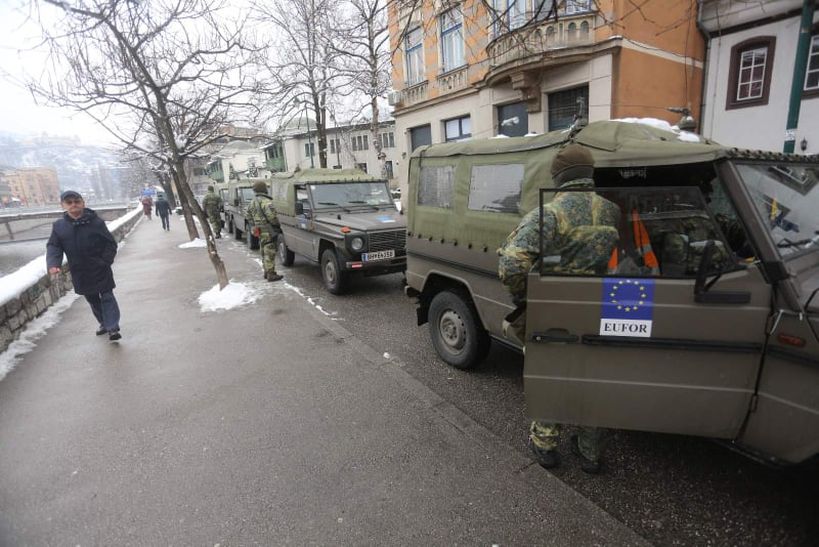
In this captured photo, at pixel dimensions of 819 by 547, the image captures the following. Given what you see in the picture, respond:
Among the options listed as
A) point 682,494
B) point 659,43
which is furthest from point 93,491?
point 659,43

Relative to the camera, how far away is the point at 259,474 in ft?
9.12

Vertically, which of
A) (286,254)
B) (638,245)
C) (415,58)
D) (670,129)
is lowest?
(286,254)

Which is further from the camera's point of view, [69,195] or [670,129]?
[69,195]

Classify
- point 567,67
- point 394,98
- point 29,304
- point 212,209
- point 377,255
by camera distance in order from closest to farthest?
point 29,304 < point 377,255 < point 567,67 < point 212,209 < point 394,98

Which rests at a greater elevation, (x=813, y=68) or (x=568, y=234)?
(x=813, y=68)

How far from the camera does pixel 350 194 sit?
27.5 feet

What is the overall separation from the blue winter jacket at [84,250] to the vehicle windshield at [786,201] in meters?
6.23

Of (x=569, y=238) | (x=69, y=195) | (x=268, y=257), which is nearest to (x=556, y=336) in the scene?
(x=569, y=238)

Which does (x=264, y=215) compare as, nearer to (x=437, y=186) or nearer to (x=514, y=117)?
(x=437, y=186)

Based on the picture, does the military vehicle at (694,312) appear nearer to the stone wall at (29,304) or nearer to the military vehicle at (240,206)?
the stone wall at (29,304)

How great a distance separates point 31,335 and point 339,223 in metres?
4.49

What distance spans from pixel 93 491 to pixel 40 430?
1.27 metres

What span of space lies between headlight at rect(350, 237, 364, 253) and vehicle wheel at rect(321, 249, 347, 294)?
1.53 feet

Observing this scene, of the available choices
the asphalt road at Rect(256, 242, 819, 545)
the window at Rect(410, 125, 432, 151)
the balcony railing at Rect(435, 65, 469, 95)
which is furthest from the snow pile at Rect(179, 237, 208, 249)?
the asphalt road at Rect(256, 242, 819, 545)
